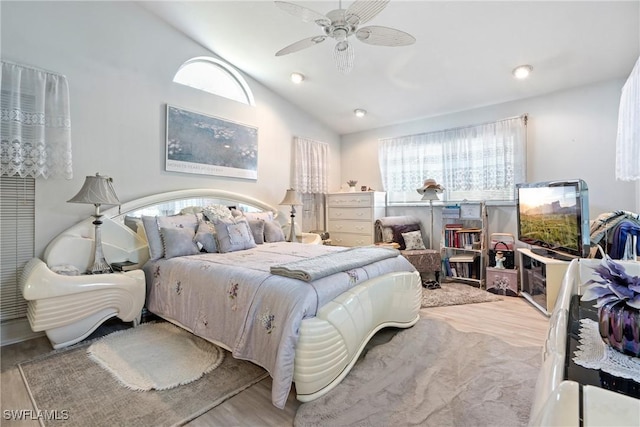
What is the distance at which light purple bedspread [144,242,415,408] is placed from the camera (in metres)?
1.63

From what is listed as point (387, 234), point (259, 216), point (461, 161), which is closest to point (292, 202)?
point (259, 216)

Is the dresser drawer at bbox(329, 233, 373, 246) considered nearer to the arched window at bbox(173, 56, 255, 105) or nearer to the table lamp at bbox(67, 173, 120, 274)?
the arched window at bbox(173, 56, 255, 105)

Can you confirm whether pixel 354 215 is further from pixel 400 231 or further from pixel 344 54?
pixel 344 54

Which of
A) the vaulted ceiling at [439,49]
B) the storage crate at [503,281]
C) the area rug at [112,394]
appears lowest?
the area rug at [112,394]

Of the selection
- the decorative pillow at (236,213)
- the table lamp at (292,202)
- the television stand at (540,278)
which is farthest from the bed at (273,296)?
the television stand at (540,278)

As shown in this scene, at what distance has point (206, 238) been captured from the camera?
9.70ft

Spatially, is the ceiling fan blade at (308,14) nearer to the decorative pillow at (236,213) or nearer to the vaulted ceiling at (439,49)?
the vaulted ceiling at (439,49)

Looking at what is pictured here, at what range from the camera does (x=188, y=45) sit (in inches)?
139

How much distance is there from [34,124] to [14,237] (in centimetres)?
94

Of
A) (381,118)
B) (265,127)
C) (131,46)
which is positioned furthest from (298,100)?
(131,46)

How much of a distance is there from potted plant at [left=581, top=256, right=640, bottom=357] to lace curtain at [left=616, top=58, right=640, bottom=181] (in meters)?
2.40

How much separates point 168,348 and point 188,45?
10.8ft

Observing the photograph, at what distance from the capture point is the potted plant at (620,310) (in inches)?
30.6

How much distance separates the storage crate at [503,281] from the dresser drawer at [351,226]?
66.7 inches
